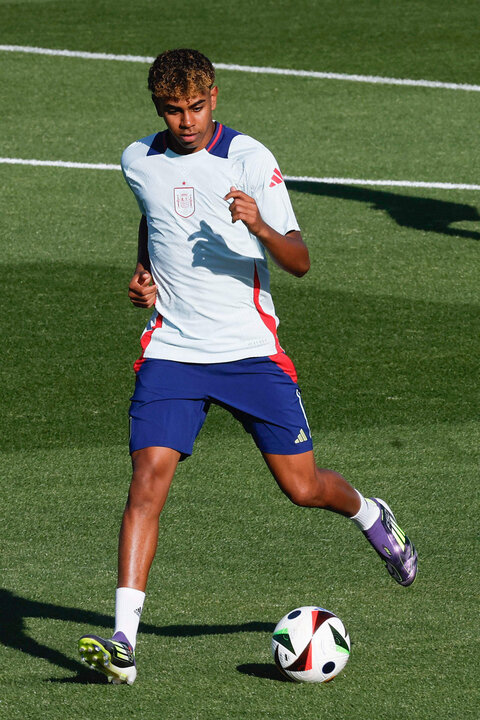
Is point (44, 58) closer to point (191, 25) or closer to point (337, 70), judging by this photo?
point (191, 25)

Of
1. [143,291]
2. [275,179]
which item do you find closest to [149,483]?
[143,291]

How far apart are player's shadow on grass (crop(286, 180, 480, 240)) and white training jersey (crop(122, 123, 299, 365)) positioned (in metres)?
8.49

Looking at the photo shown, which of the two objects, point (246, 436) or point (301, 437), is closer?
point (301, 437)

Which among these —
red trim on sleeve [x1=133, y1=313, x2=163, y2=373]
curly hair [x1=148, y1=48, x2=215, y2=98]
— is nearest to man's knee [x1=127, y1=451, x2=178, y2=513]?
red trim on sleeve [x1=133, y1=313, x2=163, y2=373]

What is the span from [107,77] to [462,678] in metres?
→ 15.7

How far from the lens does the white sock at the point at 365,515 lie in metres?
6.02

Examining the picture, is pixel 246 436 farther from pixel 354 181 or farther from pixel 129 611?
pixel 354 181

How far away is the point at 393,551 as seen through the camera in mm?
6055

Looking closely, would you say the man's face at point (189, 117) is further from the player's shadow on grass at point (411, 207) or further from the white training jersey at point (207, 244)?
the player's shadow on grass at point (411, 207)

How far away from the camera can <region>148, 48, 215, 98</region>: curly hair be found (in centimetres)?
526

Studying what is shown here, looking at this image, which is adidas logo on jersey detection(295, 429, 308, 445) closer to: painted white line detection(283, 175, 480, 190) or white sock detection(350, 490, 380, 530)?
white sock detection(350, 490, 380, 530)

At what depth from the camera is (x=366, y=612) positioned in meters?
6.01

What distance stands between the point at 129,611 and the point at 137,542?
290 mm

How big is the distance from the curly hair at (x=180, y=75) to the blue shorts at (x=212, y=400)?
1.16 m
